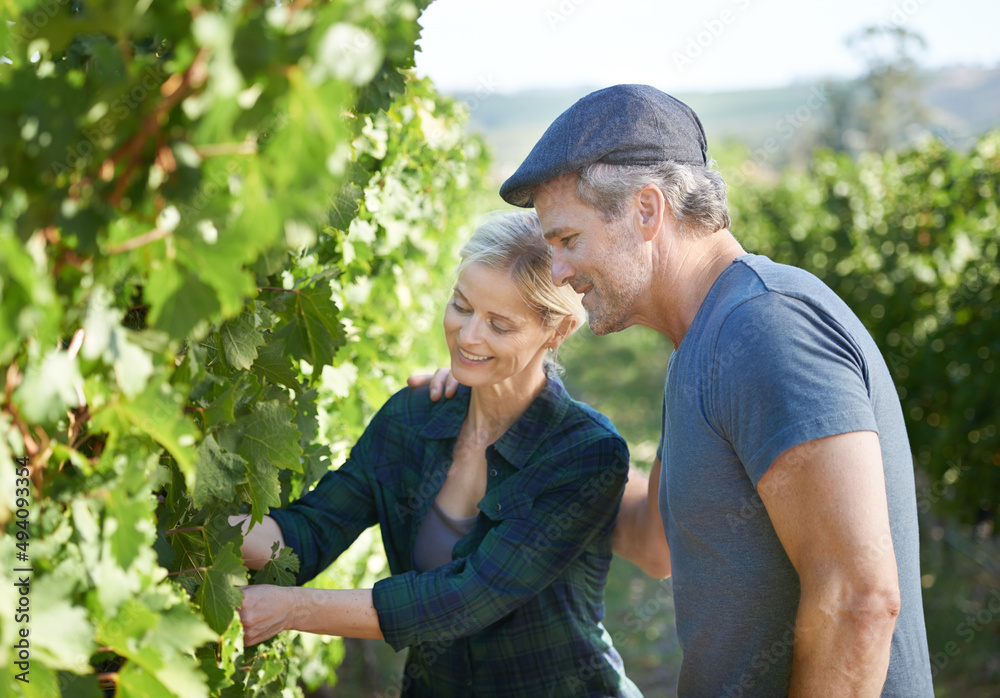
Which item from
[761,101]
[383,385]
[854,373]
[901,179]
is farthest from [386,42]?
[761,101]

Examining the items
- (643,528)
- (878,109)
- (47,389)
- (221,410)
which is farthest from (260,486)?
(878,109)

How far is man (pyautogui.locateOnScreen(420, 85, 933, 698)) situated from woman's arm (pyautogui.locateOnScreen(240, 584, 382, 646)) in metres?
0.74

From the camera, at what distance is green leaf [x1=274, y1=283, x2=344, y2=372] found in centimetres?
173

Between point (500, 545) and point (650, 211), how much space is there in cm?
88

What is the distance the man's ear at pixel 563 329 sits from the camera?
2.39 metres

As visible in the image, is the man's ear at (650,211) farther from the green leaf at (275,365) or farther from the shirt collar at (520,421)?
the green leaf at (275,365)

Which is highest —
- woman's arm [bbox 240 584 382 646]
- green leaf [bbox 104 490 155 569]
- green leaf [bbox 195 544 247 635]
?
green leaf [bbox 104 490 155 569]

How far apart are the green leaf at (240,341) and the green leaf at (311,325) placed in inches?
10.8

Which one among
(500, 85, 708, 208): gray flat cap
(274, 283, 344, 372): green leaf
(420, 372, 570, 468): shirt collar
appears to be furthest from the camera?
(420, 372, 570, 468): shirt collar

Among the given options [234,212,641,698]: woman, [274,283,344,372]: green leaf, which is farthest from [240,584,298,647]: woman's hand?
[274,283,344,372]: green leaf

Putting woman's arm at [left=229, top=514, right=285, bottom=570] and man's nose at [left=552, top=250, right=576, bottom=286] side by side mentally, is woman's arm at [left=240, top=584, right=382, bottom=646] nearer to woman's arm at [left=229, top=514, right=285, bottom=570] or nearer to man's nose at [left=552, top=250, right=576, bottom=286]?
woman's arm at [left=229, top=514, right=285, bottom=570]

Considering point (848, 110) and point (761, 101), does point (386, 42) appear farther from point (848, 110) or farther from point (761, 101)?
point (761, 101)

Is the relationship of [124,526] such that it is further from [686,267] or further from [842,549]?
[686,267]

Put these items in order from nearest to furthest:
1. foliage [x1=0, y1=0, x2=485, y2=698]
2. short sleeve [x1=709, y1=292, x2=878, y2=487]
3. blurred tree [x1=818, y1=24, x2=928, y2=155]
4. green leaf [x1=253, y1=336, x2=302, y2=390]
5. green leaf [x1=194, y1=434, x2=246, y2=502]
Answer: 1. foliage [x1=0, y1=0, x2=485, y2=698]
2. green leaf [x1=194, y1=434, x2=246, y2=502]
3. short sleeve [x1=709, y1=292, x2=878, y2=487]
4. green leaf [x1=253, y1=336, x2=302, y2=390]
5. blurred tree [x1=818, y1=24, x2=928, y2=155]
